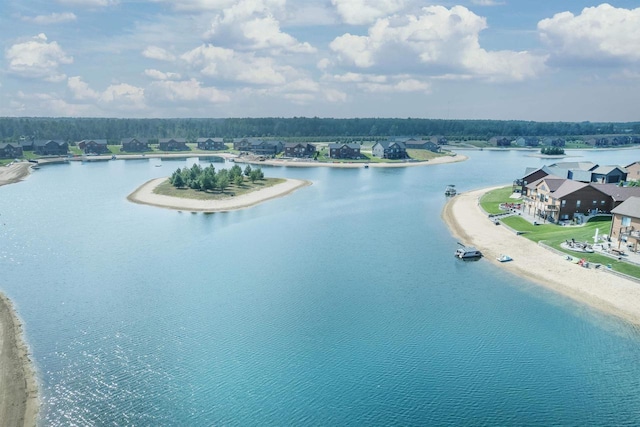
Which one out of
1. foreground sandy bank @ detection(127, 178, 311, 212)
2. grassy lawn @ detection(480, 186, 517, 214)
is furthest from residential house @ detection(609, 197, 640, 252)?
foreground sandy bank @ detection(127, 178, 311, 212)

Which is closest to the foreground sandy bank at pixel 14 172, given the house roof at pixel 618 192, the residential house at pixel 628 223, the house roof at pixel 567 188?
the house roof at pixel 567 188

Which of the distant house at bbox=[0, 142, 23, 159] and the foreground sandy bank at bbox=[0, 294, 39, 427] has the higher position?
the distant house at bbox=[0, 142, 23, 159]

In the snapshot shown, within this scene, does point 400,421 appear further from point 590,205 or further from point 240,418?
point 590,205

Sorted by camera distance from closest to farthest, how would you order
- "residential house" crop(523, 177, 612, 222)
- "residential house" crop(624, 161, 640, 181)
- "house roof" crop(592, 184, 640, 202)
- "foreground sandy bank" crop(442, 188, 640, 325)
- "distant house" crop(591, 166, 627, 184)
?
"foreground sandy bank" crop(442, 188, 640, 325), "residential house" crop(523, 177, 612, 222), "house roof" crop(592, 184, 640, 202), "distant house" crop(591, 166, 627, 184), "residential house" crop(624, 161, 640, 181)

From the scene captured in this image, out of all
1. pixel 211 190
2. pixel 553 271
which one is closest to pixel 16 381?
pixel 553 271

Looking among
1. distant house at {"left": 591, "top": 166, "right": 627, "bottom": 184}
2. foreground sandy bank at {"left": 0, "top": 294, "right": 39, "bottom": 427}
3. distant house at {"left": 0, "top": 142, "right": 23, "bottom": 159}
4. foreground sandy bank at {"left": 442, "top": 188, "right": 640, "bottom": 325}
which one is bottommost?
foreground sandy bank at {"left": 0, "top": 294, "right": 39, "bottom": 427}

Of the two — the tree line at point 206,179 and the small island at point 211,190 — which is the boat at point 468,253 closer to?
the small island at point 211,190

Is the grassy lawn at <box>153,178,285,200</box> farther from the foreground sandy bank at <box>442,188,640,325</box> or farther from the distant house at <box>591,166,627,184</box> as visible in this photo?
the distant house at <box>591,166,627,184</box>
